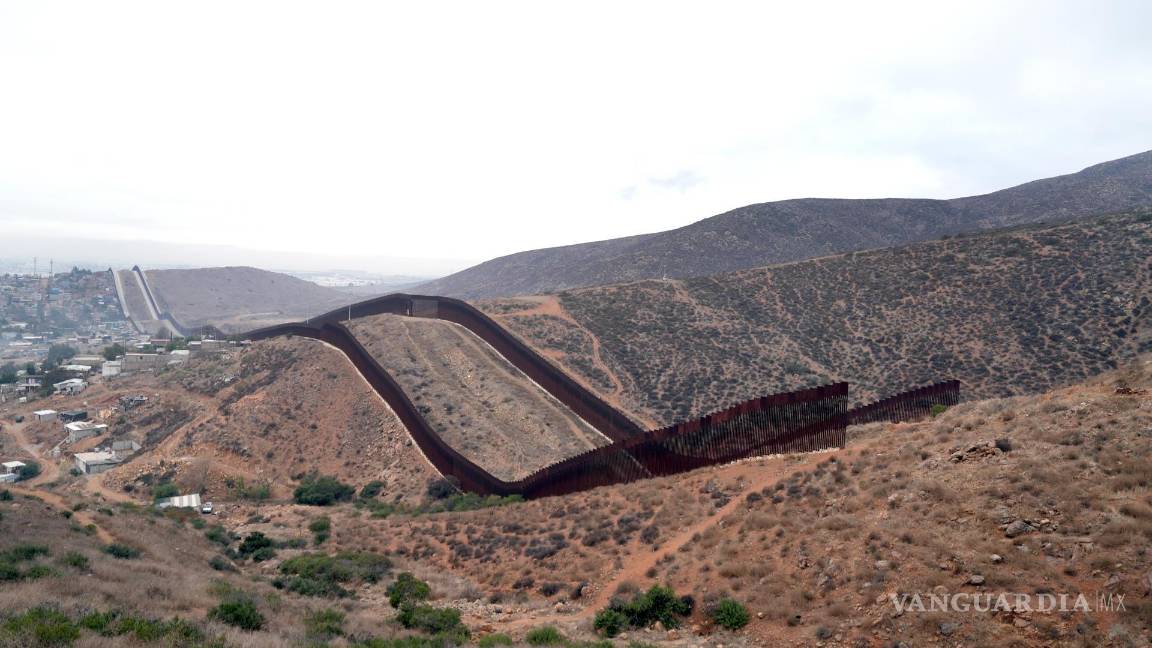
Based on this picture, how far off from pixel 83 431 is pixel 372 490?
2002 cm

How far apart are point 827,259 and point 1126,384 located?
3676 cm

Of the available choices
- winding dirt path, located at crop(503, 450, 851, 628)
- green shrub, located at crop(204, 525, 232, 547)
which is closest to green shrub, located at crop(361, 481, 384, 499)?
green shrub, located at crop(204, 525, 232, 547)

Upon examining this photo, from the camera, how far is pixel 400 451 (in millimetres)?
26281

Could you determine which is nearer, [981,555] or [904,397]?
[981,555]

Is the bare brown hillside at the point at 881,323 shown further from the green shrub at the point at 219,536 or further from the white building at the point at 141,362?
the white building at the point at 141,362

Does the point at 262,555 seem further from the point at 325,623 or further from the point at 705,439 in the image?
the point at 705,439

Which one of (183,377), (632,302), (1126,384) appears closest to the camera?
(1126,384)

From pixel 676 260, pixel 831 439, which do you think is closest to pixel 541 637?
pixel 831 439

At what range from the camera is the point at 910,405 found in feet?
60.9

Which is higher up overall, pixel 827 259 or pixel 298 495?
pixel 827 259

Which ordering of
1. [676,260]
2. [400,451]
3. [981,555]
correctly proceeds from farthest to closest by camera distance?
[676,260] < [400,451] < [981,555]

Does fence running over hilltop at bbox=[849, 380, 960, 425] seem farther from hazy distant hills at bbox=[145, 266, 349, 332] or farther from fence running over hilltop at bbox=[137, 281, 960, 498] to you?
hazy distant hills at bbox=[145, 266, 349, 332]

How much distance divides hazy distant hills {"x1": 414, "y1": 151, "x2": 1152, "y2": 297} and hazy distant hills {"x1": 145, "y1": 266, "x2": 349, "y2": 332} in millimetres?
57611

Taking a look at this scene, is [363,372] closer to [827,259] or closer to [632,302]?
[632,302]
